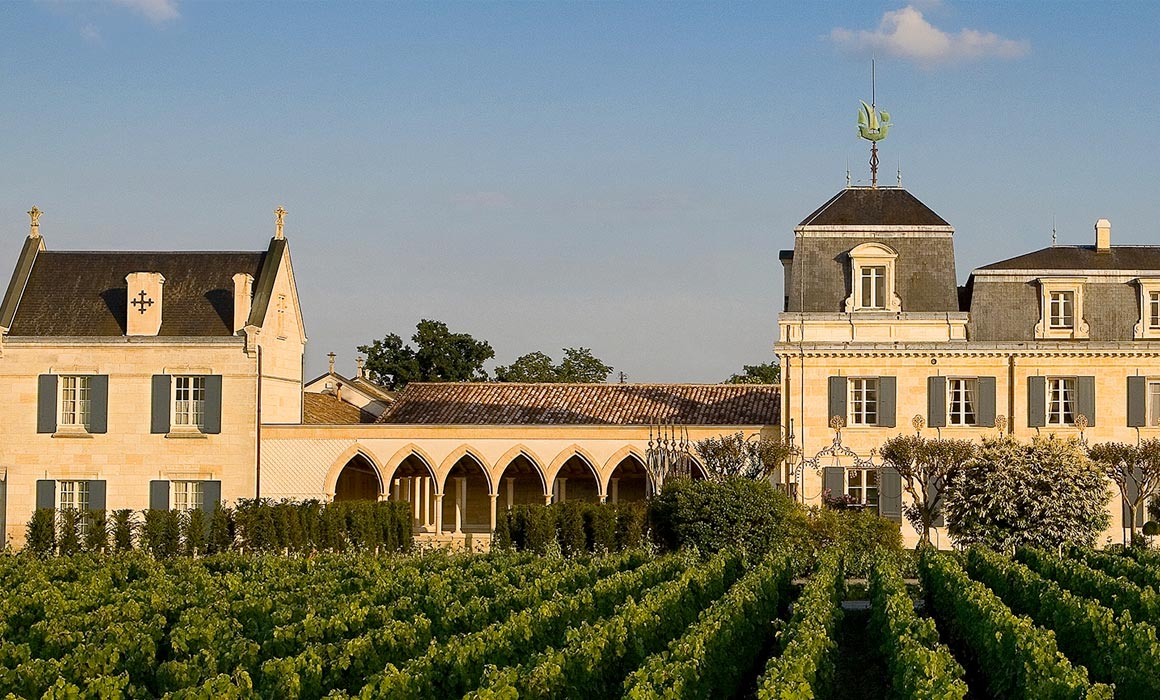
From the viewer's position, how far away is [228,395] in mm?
42594

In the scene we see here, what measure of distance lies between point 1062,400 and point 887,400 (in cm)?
422

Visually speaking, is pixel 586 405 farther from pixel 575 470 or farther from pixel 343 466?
pixel 343 466

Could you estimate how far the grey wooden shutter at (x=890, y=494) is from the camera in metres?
39.8

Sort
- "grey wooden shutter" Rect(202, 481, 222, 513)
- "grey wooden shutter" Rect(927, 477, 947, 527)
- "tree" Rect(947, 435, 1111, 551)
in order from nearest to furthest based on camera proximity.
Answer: "tree" Rect(947, 435, 1111, 551), "grey wooden shutter" Rect(927, 477, 947, 527), "grey wooden shutter" Rect(202, 481, 222, 513)

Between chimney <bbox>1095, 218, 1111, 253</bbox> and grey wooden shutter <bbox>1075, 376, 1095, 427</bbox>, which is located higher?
chimney <bbox>1095, 218, 1111, 253</bbox>

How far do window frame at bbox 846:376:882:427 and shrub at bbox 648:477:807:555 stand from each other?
738 centimetres

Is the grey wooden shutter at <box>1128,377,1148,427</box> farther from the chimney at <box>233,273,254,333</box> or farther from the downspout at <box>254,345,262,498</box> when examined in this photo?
the chimney at <box>233,273,254,333</box>

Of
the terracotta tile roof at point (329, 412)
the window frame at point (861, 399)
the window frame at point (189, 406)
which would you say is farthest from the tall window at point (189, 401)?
the window frame at point (861, 399)

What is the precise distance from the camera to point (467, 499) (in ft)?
155

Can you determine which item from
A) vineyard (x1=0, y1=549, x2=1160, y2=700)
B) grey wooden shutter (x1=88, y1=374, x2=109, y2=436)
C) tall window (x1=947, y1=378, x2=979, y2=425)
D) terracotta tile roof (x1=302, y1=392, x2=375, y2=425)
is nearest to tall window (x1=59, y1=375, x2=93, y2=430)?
grey wooden shutter (x1=88, y1=374, x2=109, y2=436)

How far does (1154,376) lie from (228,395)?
894 inches

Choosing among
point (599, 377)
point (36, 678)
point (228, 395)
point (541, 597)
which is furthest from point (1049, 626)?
point (599, 377)

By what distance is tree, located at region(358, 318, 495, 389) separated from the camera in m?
68.6

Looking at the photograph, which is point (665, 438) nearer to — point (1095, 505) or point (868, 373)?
point (868, 373)
